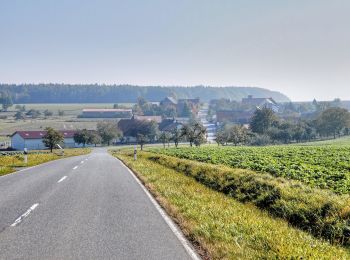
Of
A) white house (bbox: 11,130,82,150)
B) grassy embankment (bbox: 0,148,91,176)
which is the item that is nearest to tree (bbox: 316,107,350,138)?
white house (bbox: 11,130,82,150)

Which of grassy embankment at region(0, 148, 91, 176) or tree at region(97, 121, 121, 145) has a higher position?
grassy embankment at region(0, 148, 91, 176)

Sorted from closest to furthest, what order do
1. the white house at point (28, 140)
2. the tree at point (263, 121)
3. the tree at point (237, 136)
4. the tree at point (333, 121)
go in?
the tree at point (237, 136), the tree at point (333, 121), the white house at point (28, 140), the tree at point (263, 121)

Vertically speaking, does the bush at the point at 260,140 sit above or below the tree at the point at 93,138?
above

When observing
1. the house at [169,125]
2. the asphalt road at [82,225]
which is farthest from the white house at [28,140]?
the asphalt road at [82,225]

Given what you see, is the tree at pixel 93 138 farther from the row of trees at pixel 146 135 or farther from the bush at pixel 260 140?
the bush at pixel 260 140

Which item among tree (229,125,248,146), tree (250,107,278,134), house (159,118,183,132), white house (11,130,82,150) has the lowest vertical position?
white house (11,130,82,150)

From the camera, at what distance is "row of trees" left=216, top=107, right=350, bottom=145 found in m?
103

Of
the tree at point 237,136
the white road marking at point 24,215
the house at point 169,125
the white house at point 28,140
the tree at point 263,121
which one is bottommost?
the white house at point 28,140

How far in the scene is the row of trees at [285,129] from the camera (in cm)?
10281

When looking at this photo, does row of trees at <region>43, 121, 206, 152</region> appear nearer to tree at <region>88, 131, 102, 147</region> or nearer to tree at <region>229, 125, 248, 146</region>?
tree at <region>88, 131, 102, 147</region>

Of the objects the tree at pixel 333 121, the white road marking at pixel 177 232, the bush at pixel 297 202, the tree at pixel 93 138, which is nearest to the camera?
the white road marking at pixel 177 232

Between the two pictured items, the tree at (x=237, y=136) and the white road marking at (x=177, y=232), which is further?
the tree at (x=237, y=136)

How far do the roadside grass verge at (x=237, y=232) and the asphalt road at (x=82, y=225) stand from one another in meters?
0.50

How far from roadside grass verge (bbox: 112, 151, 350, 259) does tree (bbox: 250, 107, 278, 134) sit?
111772 mm
